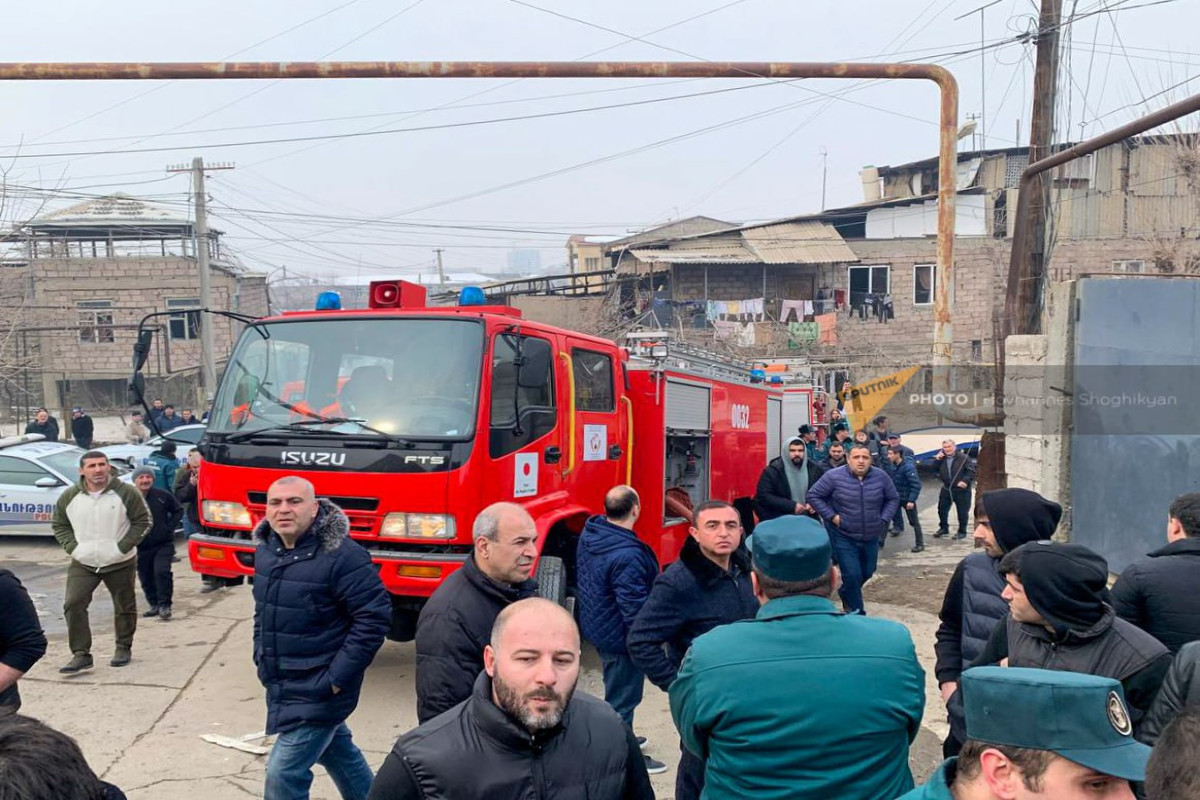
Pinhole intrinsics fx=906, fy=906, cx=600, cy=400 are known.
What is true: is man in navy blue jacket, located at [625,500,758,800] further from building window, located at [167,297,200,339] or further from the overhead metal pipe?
building window, located at [167,297,200,339]

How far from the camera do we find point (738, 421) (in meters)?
11.0

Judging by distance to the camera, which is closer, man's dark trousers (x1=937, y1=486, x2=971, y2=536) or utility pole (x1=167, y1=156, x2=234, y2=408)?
man's dark trousers (x1=937, y1=486, x2=971, y2=536)

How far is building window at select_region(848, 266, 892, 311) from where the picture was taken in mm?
30188

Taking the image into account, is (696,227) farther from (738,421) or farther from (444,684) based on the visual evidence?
(444,684)

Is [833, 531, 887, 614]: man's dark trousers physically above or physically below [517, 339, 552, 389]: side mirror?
below

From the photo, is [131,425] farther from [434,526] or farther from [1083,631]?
[1083,631]

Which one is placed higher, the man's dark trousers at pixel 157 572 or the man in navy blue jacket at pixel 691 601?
the man in navy blue jacket at pixel 691 601

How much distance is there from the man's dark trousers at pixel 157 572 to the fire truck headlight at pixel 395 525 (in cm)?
379

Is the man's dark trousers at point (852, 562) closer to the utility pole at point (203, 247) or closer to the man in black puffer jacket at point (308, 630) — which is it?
the man in black puffer jacket at point (308, 630)

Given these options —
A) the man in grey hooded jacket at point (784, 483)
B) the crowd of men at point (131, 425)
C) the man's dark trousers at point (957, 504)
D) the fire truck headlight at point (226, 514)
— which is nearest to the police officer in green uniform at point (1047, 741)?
the fire truck headlight at point (226, 514)

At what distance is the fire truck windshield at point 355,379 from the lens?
6.01 m

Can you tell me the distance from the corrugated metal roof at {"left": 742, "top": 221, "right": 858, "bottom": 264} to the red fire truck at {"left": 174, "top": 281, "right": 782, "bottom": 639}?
74.4 ft

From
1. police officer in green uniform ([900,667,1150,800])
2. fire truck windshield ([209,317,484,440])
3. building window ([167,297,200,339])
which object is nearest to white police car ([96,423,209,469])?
fire truck windshield ([209,317,484,440])

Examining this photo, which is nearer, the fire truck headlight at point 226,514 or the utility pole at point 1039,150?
the fire truck headlight at point 226,514
